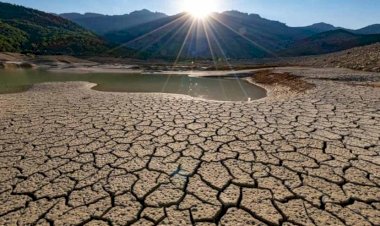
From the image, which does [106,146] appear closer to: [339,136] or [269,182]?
[269,182]

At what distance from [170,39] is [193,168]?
88113 millimetres

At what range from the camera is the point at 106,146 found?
4.21 m

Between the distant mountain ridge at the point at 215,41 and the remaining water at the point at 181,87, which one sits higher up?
the distant mountain ridge at the point at 215,41

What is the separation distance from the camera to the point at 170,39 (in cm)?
8756

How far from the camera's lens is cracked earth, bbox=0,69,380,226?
2.53 metres

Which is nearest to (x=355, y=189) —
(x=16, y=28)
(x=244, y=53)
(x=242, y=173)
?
(x=242, y=173)

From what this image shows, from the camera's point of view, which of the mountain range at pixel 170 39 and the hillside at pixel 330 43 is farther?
the hillside at pixel 330 43

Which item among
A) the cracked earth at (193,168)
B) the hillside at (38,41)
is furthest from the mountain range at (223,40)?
the cracked earth at (193,168)

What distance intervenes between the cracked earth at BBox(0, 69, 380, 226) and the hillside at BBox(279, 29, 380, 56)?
63849 millimetres

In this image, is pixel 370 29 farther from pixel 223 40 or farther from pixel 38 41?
pixel 38 41

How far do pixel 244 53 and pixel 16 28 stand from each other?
5771 cm

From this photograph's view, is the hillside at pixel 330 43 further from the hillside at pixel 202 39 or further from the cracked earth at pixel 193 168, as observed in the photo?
the cracked earth at pixel 193 168

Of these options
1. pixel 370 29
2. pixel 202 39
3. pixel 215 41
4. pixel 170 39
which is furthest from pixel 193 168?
pixel 370 29

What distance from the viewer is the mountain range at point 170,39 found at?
49688 mm
